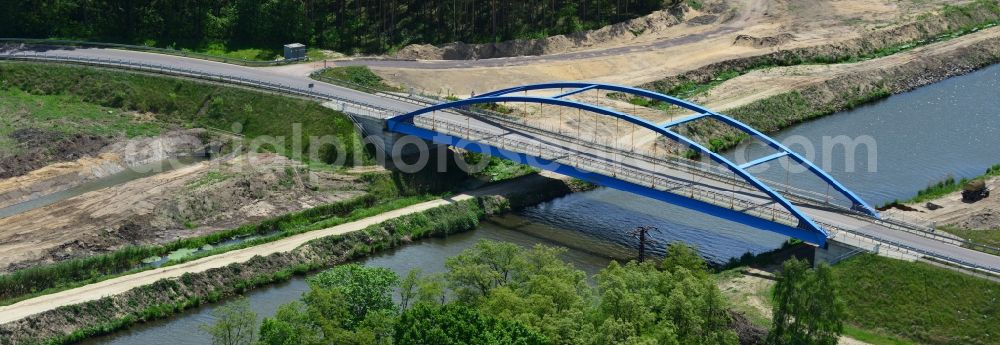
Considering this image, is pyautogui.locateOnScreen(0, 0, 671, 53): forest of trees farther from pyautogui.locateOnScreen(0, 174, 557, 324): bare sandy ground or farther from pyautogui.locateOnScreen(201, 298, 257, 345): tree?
pyautogui.locateOnScreen(201, 298, 257, 345): tree

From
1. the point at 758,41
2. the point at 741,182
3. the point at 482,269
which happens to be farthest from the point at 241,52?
the point at 482,269

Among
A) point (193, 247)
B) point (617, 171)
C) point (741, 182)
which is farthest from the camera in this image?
point (617, 171)

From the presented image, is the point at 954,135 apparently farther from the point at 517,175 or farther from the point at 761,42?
the point at 517,175

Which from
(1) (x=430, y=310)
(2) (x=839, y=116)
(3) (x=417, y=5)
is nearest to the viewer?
(1) (x=430, y=310)

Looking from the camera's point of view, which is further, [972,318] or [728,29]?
[728,29]

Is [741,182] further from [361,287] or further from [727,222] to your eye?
[361,287]

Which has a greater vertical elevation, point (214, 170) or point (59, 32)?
point (59, 32)

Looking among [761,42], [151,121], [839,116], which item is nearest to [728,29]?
[761,42]
